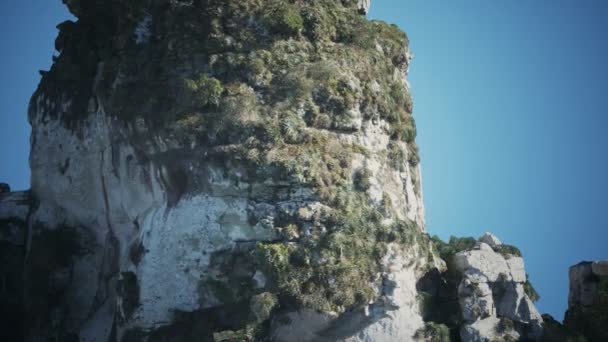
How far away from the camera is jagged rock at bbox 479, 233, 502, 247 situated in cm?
3634

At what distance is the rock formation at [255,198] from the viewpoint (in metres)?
28.9

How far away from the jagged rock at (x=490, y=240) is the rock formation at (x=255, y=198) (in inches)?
9.6

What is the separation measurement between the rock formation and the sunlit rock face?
92 millimetres

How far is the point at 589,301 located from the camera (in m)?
33.2

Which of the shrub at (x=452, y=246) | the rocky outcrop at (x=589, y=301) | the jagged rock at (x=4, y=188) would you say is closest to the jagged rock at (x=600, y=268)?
the rocky outcrop at (x=589, y=301)

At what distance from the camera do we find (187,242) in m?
30.1

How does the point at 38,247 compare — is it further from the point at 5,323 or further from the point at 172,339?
the point at 172,339

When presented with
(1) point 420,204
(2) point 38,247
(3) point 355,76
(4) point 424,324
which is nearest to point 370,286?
(4) point 424,324

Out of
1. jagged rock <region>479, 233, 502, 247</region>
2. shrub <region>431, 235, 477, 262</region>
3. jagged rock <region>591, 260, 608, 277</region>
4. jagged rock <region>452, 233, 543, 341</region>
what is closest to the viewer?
jagged rock <region>452, 233, 543, 341</region>

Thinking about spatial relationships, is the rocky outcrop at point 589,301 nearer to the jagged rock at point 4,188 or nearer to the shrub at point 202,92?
the shrub at point 202,92

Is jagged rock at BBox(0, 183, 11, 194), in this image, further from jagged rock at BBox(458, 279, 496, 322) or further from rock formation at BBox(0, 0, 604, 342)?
jagged rock at BBox(458, 279, 496, 322)

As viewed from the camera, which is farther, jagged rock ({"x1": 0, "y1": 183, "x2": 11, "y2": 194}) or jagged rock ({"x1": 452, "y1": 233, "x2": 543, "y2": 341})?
jagged rock ({"x1": 0, "y1": 183, "x2": 11, "y2": 194})

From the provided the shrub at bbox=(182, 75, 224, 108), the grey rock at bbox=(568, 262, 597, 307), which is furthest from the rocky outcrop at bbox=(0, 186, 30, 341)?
the grey rock at bbox=(568, 262, 597, 307)

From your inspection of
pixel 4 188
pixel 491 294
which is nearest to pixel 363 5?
pixel 491 294
